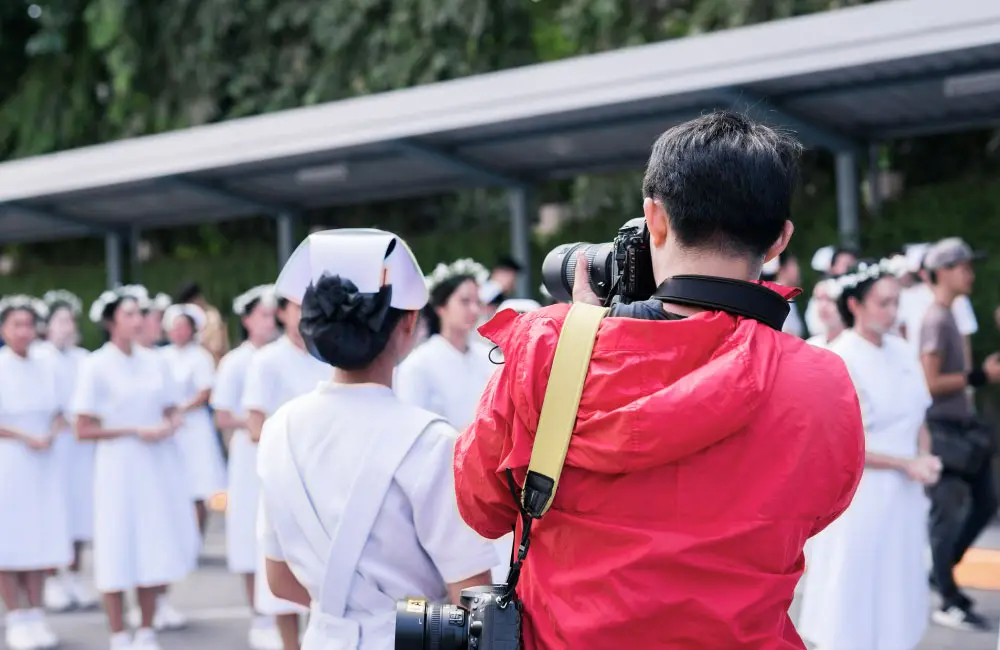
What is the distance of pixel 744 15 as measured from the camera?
45.8 feet

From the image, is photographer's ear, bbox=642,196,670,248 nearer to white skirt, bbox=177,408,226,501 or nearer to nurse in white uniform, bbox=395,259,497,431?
nurse in white uniform, bbox=395,259,497,431

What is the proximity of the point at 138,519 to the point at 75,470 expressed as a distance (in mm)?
2305

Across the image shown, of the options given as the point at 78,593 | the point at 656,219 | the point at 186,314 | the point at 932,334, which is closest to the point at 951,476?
the point at 932,334

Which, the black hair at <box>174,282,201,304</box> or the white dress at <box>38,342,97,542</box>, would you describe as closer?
the white dress at <box>38,342,97,542</box>

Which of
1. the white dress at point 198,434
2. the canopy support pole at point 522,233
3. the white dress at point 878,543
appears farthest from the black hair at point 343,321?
the canopy support pole at point 522,233

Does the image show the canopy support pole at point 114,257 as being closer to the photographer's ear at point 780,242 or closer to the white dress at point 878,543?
the white dress at point 878,543

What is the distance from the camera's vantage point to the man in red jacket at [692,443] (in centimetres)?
193

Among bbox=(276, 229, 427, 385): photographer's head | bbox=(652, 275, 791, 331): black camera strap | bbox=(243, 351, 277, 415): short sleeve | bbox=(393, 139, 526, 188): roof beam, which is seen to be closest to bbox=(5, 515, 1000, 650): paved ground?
bbox=(243, 351, 277, 415): short sleeve

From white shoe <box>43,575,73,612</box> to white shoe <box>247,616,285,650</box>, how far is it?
7.64 ft

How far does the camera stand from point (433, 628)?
7.32ft

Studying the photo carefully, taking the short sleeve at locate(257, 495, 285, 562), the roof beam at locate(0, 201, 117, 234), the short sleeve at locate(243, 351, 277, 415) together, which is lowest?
the short sleeve at locate(257, 495, 285, 562)

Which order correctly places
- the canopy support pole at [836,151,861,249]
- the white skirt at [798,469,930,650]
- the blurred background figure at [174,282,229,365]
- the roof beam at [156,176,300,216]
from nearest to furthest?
1. the white skirt at [798,469,930,650]
2. the canopy support pole at [836,151,861,249]
3. the blurred background figure at [174,282,229,365]
4. the roof beam at [156,176,300,216]

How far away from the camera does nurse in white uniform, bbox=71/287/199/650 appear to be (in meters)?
7.38

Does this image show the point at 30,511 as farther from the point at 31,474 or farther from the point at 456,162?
the point at 456,162
